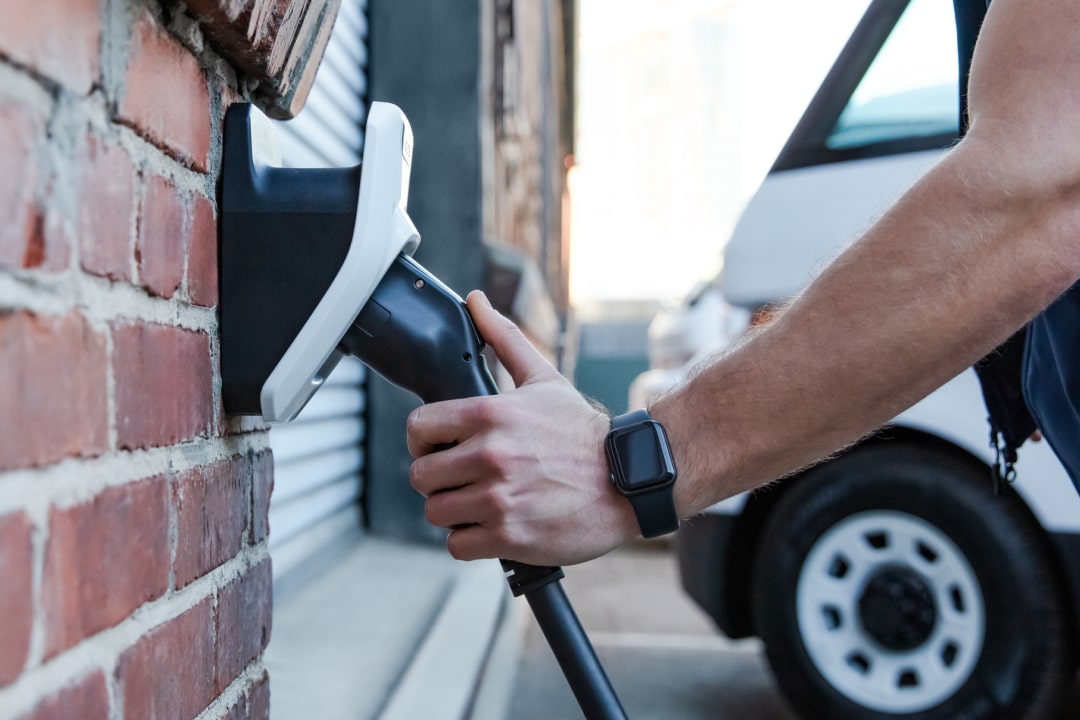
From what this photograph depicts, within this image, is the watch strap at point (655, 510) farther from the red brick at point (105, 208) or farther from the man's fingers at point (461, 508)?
the red brick at point (105, 208)

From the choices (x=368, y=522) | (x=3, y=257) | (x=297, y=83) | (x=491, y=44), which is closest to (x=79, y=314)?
(x=3, y=257)

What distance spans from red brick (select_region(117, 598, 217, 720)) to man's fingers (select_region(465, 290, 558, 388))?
386 millimetres

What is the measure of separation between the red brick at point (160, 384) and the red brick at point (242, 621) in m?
0.18

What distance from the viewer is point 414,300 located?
3.27 ft

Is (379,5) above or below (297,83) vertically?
above

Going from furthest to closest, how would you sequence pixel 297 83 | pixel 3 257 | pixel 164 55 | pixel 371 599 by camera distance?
pixel 371 599, pixel 297 83, pixel 164 55, pixel 3 257

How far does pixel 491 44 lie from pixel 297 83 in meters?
2.58

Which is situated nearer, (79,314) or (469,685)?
(79,314)

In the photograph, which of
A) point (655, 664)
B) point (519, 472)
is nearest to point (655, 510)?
point (519, 472)

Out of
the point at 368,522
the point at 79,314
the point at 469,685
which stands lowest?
the point at 469,685

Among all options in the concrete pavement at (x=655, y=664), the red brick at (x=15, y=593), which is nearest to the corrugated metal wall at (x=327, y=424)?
the concrete pavement at (x=655, y=664)

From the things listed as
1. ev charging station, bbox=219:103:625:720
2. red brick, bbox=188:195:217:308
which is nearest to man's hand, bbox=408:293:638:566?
ev charging station, bbox=219:103:625:720

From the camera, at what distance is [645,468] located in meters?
0.99

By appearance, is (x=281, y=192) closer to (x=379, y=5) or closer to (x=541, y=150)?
(x=379, y=5)
